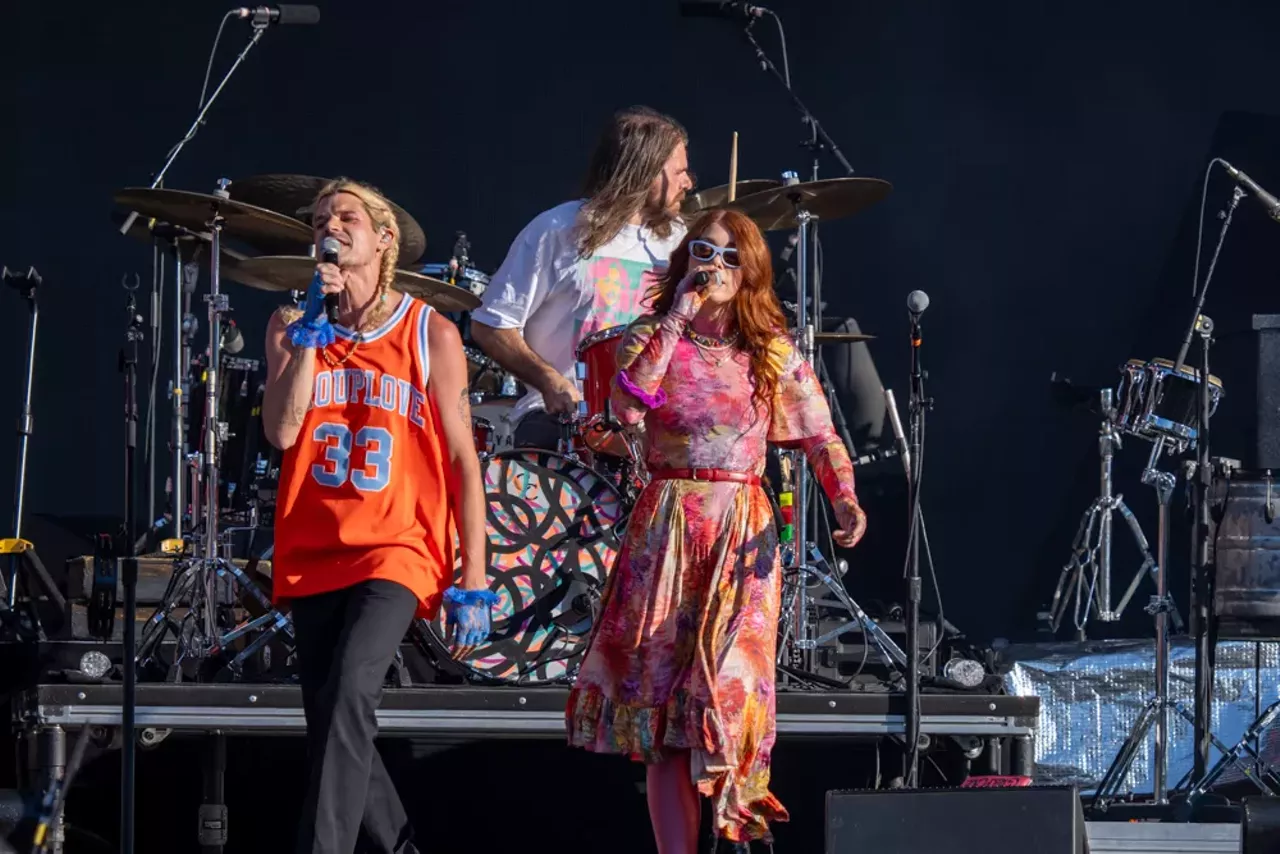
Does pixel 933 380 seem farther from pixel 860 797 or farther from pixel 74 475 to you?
pixel 860 797

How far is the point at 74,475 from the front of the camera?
26.7 ft

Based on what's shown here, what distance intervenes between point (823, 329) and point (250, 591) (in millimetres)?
3045

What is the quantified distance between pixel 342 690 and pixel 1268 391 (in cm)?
393

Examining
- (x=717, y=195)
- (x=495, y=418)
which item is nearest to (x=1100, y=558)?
(x=717, y=195)

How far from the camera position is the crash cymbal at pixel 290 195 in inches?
251

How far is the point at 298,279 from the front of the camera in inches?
258

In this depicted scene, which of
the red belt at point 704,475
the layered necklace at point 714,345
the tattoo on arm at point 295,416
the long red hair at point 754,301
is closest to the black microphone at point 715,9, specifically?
the long red hair at point 754,301

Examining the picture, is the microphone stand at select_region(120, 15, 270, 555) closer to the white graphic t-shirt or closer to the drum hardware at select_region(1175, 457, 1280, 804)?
the white graphic t-shirt

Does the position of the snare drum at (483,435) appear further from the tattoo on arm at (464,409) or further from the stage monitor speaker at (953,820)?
the stage monitor speaker at (953,820)

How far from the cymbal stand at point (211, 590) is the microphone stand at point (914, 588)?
6.25ft

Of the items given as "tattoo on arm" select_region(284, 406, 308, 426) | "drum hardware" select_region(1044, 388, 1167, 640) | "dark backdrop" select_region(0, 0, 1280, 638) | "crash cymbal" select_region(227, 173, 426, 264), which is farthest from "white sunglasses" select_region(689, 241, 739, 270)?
"dark backdrop" select_region(0, 0, 1280, 638)

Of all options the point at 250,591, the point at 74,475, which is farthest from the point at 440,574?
the point at 74,475

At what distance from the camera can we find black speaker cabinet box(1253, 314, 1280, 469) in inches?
253

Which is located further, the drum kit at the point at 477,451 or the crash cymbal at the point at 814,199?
the crash cymbal at the point at 814,199
